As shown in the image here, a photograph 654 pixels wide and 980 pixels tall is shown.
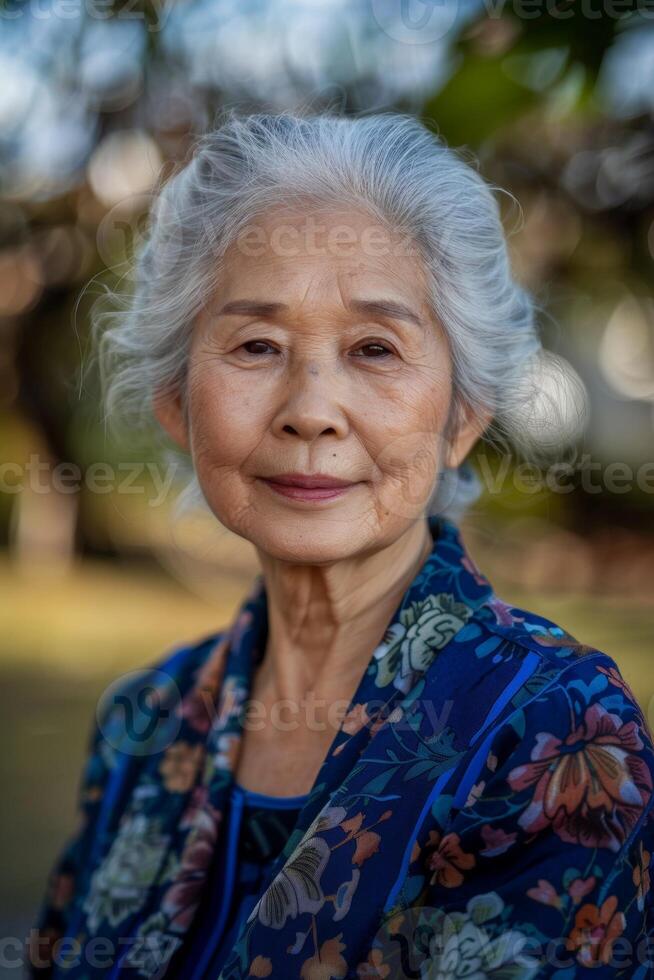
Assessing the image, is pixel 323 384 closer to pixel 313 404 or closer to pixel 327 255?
pixel 313 404

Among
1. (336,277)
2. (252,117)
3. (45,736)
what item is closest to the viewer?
(336,277)

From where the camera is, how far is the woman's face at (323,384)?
1.46 metres

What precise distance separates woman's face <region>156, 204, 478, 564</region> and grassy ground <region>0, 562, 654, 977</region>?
2.17 meters

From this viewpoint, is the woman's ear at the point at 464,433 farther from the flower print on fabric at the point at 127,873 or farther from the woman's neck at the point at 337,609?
the flower print on fabric at the point at 127,873

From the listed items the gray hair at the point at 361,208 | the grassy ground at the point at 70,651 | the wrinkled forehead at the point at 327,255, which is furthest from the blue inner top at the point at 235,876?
Result: the grassy ground at the point at 70,651

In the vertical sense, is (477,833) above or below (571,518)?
below

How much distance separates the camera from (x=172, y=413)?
1.77 meters

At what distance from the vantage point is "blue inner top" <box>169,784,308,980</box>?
4.97 ft

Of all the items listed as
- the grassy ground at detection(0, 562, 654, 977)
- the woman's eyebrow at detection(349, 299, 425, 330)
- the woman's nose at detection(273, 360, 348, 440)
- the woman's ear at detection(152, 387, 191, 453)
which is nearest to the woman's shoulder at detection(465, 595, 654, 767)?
the woman's nose at detection(273, 360, 348, 440)

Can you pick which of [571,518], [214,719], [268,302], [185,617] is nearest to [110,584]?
[185,617]

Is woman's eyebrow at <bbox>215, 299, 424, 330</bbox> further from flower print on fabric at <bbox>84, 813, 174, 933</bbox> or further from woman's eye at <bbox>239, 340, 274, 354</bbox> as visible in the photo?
flower print on fabric at <bbox>84, 813, 174, 933</bbox>

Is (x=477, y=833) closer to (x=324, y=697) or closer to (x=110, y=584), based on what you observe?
(x=324, y=697)

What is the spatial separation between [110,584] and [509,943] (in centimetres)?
607

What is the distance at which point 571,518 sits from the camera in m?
3.05
